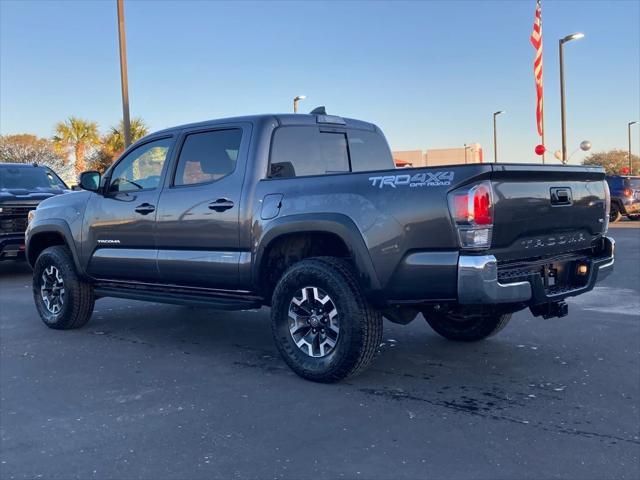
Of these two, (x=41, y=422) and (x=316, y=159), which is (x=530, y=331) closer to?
(x=316, y=159)

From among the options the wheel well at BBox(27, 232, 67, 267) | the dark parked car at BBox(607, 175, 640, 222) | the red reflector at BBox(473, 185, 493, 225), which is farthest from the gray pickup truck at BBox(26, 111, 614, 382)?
the dark parked car at BBox(607, 175, 640, 222)

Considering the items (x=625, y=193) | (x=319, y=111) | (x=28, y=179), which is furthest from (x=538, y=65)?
(x=319, y=111)

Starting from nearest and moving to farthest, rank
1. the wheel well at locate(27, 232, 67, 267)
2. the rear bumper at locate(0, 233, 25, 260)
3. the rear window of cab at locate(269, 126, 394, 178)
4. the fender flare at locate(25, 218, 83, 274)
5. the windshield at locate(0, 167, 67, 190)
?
the rear window of cab at locate(269, 126, 394, 178)
the fender flare at locate(25, 218, 83, 274)
the wheel well at locate(27, 232, 67, 267)
the rear bumper at locate(0, 233, 25, 260)
the windshield at locate(0, 167, 67, 190)

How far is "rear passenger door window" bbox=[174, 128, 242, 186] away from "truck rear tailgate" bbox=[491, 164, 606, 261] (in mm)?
2219

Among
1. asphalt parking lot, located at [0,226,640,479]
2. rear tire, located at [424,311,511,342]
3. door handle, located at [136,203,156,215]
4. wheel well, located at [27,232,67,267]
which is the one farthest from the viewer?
wheel well, located at [27,232,67,267]

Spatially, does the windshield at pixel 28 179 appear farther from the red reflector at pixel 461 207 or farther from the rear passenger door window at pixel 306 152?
the red reflector at pixel 461 207

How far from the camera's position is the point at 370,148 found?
618 cm

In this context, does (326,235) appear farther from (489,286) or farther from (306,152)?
(489,286)

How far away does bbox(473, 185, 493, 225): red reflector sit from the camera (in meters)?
3.91

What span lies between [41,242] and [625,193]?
700 inches

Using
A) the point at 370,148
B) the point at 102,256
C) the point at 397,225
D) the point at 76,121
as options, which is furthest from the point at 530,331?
the point at 76,121

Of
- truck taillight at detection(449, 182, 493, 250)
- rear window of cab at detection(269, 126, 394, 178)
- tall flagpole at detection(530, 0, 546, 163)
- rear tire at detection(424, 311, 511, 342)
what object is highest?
tall flagpole at detection(530, 0, 546, 163)

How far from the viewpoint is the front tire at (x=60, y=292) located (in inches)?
259

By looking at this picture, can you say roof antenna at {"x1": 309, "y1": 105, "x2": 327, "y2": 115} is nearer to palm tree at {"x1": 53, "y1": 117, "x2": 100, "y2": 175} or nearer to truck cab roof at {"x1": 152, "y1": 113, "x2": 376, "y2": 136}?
truck cab roof at {"x1": 152, "y1": 113, "x2": 376, "y2": 136}
